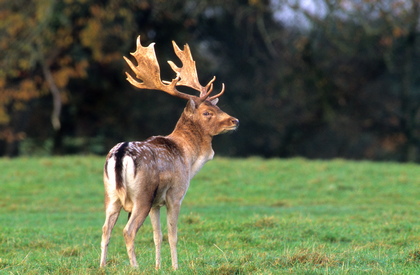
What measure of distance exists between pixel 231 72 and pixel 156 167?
2188 centimetres

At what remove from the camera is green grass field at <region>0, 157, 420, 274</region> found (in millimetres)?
8023

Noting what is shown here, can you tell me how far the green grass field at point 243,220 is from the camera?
26.3 ft

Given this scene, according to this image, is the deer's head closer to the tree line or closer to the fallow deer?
the fallow deer

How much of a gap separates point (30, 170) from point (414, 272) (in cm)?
1235

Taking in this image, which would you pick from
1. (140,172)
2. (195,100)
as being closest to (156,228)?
(140,172)

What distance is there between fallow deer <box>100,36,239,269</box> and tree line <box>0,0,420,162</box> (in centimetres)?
1434

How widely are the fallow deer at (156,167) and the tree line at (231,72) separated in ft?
47.0

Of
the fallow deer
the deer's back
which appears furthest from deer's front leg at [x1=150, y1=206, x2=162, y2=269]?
the deer's back

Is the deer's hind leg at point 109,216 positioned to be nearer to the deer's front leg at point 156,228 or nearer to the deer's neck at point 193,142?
the deer's front leg at point 156,228

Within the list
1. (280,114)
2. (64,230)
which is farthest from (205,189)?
(280,114)

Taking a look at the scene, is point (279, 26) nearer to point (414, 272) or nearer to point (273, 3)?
point (273, 3)

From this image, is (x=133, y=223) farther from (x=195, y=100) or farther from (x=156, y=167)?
(x=195, y=100)

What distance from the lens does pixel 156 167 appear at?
7.60 meters

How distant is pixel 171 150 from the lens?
812 centimetres
